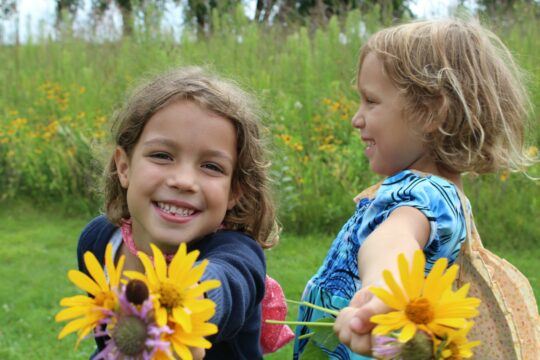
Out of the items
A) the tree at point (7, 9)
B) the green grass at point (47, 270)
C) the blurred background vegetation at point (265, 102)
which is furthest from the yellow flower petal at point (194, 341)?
the tree at point (7, 9)

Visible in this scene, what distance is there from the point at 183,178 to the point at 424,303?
33.6 inches

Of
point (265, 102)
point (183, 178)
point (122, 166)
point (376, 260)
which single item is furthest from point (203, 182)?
point (265, 102)

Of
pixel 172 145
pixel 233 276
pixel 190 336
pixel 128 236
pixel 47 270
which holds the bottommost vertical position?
pixel 47 270

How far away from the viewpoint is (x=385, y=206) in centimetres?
171

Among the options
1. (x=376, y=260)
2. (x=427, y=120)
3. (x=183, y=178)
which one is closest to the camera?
(x=376, y=260)

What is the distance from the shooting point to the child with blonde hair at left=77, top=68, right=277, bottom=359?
1.70 m

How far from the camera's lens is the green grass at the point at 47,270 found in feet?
13.4

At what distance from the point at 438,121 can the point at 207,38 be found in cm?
696

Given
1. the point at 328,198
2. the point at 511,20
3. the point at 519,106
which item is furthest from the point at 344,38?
the point at 519,106

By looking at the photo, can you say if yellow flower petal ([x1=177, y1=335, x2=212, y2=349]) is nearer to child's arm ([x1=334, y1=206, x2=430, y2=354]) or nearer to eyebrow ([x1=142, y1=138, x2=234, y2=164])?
child's arm ([x1=334, y1=206, x2=430, y2=354])

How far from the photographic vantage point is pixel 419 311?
954 mm

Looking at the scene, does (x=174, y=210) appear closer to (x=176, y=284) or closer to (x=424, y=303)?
(x=176, y=284)

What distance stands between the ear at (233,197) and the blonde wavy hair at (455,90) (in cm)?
50

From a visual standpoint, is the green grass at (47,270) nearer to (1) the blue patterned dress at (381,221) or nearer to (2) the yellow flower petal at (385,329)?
(1) the blue patterned dress at (381,221)
